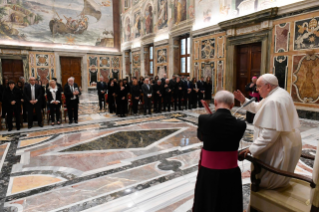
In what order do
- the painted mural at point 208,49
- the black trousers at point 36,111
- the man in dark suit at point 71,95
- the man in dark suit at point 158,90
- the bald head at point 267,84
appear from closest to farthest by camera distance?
the bald head at point 267,84
the black trousers at point 36,111
the man in dark suit at point 71,95
the man in dark suit at point 158,90
the painted mural at point 208,49

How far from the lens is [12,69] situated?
15.3 metres

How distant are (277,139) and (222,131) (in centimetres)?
76

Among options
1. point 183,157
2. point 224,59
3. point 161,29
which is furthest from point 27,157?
point 161,29

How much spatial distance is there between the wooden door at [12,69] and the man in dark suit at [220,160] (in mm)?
17302

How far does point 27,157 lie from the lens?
14.6 feet

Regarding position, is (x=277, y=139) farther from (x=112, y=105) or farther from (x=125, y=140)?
(x=112, y=105)

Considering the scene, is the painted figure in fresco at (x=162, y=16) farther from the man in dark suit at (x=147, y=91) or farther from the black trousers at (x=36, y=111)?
the black trousers at (x=36, y=111)

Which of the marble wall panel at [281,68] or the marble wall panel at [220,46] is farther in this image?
the marble wall panel at [220,46]

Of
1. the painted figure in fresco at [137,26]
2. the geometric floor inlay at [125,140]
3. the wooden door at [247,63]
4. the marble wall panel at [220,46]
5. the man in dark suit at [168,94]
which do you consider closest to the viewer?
the geometric floor inlay at [125,140]

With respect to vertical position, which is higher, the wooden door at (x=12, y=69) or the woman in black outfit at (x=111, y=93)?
the wooden door at (x=12, y=69)

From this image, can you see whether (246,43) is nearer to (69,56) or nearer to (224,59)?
(224,59)

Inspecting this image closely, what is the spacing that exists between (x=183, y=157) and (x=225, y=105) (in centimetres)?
275

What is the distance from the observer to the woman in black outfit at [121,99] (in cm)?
867

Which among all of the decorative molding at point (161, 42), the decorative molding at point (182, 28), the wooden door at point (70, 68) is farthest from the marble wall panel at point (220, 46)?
the wooden door at point (70, 68)
